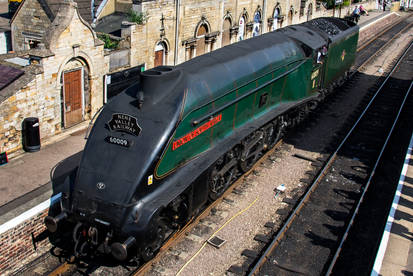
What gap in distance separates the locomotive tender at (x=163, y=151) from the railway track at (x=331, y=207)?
1979mm

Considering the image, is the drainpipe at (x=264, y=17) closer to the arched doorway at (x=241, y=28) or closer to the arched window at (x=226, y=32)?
the arched doorway at (x=241, y=28)

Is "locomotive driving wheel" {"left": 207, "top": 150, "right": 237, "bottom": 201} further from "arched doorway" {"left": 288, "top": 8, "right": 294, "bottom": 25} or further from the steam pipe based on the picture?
"arched doorway" {"left": 288, "top": 8, "right": 294, "bottom": 25}

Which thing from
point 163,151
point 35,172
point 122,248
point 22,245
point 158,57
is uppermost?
point 158,57

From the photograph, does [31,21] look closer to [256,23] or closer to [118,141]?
[118,141]

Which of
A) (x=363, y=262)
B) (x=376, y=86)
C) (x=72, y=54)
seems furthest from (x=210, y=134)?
(x=376, y=86)

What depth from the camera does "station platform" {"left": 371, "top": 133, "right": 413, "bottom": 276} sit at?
30.3 ft

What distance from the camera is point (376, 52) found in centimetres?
3064

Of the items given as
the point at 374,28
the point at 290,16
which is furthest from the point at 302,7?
the point at 374,28

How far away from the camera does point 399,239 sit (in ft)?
33.5

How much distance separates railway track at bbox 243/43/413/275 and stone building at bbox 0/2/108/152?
27.2 ft

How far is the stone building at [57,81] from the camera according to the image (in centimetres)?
1318

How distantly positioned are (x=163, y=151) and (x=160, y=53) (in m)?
11.4

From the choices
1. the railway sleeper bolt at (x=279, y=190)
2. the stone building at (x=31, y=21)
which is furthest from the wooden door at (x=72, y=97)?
the railway sleeper bolt at (x=279, y=190)

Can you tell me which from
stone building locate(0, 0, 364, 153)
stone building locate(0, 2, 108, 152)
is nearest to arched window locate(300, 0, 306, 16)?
stone building locate(0, 0, 364, 153)
